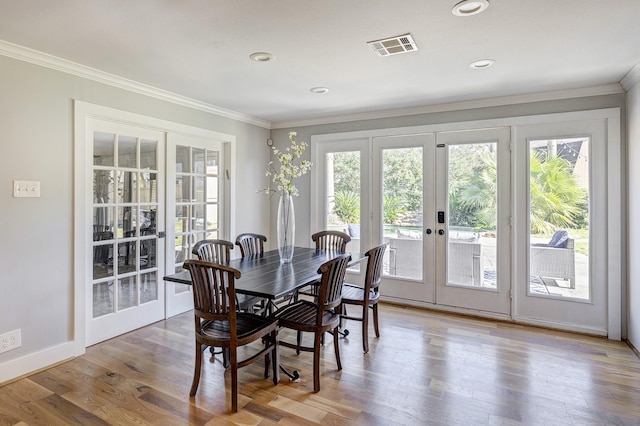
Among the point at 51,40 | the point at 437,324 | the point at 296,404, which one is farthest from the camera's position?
the point at 437,324

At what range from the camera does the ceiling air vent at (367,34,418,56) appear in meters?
2.46

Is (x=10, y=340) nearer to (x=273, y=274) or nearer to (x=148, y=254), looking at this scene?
(x=148, y=254)

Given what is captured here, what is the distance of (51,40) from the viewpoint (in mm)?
2480

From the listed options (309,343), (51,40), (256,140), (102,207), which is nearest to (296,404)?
(309,343)

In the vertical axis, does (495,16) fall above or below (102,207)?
above

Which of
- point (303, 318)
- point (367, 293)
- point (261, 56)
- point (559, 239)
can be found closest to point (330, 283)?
point (303, 318)

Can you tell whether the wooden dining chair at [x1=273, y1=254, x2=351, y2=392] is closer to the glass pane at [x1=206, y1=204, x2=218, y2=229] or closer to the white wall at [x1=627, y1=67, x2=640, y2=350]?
the glass pane at [x1=206, y1=204, x2=218, y2=229]

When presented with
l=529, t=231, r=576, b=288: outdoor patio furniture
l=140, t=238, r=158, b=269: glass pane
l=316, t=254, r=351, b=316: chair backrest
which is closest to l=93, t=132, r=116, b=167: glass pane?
l=140, t=238, r=158, b=269: glass pane

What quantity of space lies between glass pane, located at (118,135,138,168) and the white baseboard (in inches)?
65.7

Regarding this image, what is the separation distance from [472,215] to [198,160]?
3.27 metres

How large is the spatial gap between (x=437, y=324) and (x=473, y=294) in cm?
65

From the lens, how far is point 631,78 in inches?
122

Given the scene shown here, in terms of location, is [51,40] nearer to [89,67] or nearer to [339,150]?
[89,67]

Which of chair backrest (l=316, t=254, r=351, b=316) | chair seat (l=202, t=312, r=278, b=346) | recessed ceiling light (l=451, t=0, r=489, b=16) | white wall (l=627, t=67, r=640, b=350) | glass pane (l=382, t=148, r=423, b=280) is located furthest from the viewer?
glass pane (l=382, t=148, r=423, b=280)
